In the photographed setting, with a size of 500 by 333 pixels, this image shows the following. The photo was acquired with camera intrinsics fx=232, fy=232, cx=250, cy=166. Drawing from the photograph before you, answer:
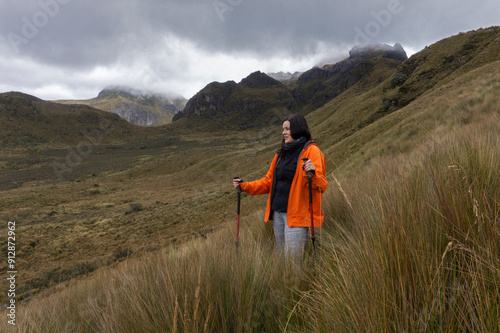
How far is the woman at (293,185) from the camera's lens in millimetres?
2553

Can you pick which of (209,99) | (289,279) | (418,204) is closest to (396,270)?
(418,204)

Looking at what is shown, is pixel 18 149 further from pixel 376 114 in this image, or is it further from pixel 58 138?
pixel 376 114

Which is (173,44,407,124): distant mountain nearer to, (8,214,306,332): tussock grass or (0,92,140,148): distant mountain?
(0,92,140,148): distant mountain

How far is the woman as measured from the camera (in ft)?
8.38

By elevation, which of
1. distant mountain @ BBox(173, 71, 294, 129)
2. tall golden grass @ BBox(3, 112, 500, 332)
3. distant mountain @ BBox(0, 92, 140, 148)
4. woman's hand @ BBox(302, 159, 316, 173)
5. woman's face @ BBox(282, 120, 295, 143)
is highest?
distant mountain @ BBox(173, 71, 294, 129)

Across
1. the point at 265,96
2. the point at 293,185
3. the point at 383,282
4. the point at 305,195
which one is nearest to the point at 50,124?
the point at 265,96

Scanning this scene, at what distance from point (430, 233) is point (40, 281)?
459 inches

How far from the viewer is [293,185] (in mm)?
2748

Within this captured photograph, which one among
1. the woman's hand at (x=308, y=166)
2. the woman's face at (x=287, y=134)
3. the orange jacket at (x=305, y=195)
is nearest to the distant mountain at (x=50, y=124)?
the woman's face at (x=287, y=134)

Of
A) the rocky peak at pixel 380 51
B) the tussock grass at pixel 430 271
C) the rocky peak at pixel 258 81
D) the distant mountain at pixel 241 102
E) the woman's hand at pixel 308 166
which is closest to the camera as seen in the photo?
the tussock grass at pixel 430 271

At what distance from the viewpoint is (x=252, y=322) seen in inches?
51.9

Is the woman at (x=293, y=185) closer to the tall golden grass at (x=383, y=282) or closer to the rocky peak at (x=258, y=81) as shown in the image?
the tall golden grass at (x=383, y=282)

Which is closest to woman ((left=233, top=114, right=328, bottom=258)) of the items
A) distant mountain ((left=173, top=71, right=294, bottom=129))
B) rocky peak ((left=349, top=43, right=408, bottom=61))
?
distant mountain ((left=173, top=71, right=294, bottom=129))

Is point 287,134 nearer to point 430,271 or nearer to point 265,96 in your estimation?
point 430,271
